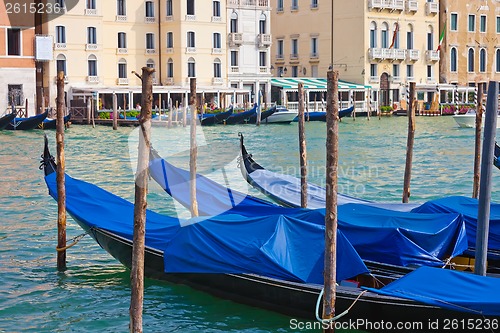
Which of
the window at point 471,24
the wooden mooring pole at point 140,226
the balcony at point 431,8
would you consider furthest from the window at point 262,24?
the wooden mooring pole at point 140,226

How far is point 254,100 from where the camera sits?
2812 cm

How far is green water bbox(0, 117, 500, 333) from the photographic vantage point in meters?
5.47

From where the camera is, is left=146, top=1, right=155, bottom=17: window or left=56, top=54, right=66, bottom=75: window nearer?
left=56, top=54, right=66, bottom=75: window

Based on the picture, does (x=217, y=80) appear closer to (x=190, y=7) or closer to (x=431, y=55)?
(x=190, y=7)

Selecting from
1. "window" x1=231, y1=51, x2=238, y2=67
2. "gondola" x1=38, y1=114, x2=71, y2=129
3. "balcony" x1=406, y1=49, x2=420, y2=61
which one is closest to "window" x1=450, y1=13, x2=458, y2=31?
"balcony" x1=406, y1=49, x2=420, y2=61

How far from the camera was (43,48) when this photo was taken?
23.8 m

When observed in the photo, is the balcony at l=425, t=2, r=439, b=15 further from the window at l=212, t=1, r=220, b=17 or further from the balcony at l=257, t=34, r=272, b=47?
the window at l=212, t=1, r=220, b=17

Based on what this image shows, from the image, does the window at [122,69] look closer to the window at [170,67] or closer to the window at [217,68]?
the window at [170,67]

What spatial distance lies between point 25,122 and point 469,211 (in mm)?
16442

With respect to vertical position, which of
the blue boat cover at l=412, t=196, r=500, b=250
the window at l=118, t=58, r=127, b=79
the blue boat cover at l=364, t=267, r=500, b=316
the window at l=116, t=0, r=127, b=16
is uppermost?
the window at l=116, t=0, r=127, b=16

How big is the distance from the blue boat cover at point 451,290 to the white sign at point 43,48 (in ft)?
66.8

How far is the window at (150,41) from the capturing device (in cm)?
2628

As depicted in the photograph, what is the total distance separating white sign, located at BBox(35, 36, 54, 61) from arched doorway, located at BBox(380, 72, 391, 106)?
12031 mm

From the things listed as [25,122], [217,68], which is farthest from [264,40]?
[25,122]
